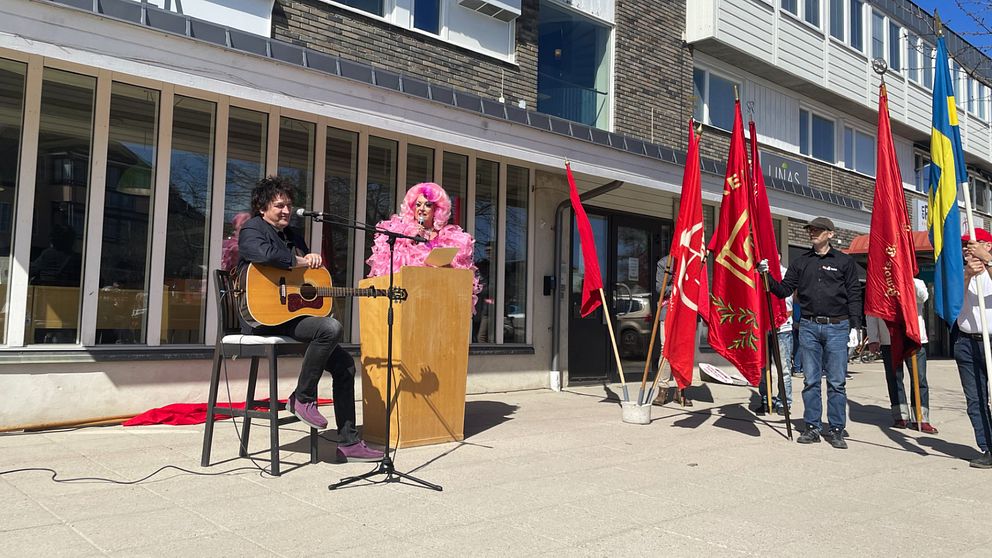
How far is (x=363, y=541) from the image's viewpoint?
137 inches

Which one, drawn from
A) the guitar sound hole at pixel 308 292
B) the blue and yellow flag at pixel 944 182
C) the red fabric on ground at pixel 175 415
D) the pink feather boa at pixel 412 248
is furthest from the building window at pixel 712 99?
the guitar sound hole at pixel 308 292

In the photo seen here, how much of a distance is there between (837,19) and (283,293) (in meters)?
17.9

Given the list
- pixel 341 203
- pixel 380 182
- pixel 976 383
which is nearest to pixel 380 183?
pixel 380 182

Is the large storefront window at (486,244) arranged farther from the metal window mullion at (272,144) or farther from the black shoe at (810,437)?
the black shoe at (810,437)

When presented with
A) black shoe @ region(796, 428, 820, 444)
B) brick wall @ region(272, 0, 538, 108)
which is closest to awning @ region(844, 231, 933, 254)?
brick wall @ region(272, 0, 538, 108)

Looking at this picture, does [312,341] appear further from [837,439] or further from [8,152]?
[837,439]

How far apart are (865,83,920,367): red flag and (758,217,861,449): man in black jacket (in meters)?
0.23

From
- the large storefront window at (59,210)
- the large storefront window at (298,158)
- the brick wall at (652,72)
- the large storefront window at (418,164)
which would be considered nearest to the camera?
the large storefront window at (59,210)

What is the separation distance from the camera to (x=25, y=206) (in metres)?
6.26

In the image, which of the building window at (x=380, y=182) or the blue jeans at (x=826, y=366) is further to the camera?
the building window at (x=380, y=182)

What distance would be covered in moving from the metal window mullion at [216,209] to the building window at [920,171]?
2095 cm

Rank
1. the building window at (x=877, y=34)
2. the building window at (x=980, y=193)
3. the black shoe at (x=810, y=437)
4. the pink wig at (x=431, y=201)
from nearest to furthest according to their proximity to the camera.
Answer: the pink wig at (x=431, y=201) < the black shoe at (x=810, y=437) < the building window at (x=877, y=34) < the building window at (x=980, y=193)

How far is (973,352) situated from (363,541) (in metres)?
4.82

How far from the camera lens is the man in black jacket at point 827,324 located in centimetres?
646
